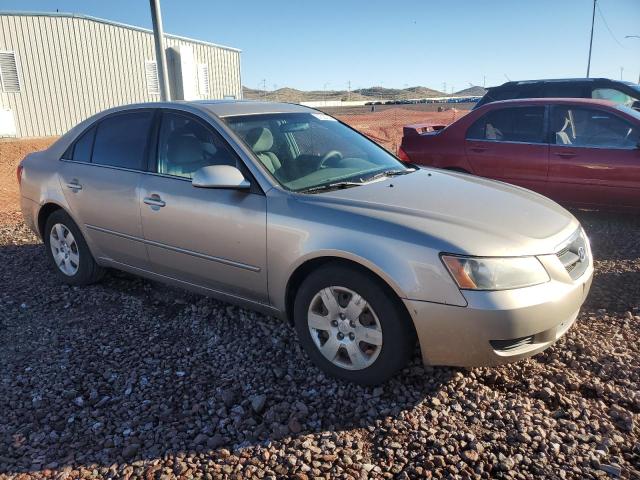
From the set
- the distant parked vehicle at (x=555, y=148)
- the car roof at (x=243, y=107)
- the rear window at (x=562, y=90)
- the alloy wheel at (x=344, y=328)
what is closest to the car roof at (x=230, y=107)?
the car roof at (x=243, y=107)

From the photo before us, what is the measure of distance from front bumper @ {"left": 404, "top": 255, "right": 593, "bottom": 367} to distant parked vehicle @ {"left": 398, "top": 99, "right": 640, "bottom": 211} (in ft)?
12.3

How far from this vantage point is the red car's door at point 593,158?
5.97 meters

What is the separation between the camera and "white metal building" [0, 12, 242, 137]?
16703 mm

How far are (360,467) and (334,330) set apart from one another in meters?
0.84

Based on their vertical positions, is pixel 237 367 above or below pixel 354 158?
below

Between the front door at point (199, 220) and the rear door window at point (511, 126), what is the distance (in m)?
4.17

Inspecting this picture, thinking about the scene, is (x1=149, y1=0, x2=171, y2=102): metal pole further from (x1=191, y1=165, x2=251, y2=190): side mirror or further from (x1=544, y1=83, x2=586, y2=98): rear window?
(x1=544, y1=83, x2=586, y2=98): rear window

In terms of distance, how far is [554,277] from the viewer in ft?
9.46

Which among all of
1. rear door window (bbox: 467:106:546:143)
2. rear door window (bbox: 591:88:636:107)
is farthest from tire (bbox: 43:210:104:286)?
rear door window (bbox: 591:88:636:107)

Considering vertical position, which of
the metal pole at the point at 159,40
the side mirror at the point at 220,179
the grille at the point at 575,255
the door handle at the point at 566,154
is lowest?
the grille at the point at 575,255

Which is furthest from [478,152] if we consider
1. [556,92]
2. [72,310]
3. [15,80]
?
[15,80]

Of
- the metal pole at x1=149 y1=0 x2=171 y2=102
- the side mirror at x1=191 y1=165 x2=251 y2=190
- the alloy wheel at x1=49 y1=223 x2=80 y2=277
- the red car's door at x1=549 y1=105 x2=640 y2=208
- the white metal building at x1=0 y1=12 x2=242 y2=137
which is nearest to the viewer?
the side mirror at x1=191 y1=165 x2=251 y2=190

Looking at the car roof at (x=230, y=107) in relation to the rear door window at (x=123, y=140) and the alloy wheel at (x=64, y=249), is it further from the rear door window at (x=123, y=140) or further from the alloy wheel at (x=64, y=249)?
the alloy wheel at (x=64, y=249)

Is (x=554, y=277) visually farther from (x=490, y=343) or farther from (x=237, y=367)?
(x=237, y=367)
